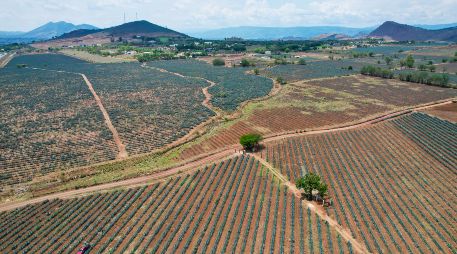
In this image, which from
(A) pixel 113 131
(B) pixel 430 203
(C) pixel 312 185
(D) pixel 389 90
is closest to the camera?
(C) pixel 312 185

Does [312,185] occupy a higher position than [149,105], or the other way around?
[149,105]

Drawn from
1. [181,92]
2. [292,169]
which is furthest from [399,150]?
[181,92]

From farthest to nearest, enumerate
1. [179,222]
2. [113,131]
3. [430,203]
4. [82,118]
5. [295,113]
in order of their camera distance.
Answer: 1. [295,113]
2. [82,118]
3. [113,131]
4. [430,203]
5. [179,222]

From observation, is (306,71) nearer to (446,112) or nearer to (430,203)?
(446,112)

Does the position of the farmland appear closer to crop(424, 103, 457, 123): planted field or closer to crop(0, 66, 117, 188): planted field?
crop(424, 103, 457, 123): planted field

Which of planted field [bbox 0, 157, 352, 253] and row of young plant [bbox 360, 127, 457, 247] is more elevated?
row of young plant [bbox 360, 127, 457, 247]

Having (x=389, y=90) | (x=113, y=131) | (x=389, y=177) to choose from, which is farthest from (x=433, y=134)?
(x=113, y=131)

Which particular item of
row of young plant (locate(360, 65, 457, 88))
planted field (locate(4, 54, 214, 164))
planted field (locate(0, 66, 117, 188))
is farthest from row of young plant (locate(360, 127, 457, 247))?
row of young plant (locate(360, 65, 457, 88))
